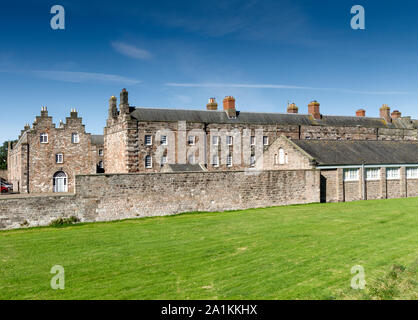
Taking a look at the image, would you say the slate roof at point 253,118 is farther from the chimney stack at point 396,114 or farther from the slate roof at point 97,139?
the slate roof at point 97,139

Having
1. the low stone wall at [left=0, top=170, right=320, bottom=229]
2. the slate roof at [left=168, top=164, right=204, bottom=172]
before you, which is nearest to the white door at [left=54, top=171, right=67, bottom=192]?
the slate roof at [left=168, top=164, right=204, bottom=172]

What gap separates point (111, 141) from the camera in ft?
132

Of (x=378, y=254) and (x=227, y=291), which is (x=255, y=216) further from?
(x=227, y=291)

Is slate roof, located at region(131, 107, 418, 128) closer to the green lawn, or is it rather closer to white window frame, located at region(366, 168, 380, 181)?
white window frame, located at region(366, 168, 380, 181)

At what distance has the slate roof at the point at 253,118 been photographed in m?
39.0

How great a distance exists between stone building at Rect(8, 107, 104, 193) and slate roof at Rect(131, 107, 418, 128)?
8.37 meters

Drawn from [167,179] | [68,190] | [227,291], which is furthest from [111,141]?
[227,291]

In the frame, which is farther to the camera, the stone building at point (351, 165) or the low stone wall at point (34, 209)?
the stone building at point (351, 165)

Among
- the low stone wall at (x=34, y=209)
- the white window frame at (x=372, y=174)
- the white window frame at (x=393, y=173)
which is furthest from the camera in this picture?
the white window frame at (x=393, y=173)

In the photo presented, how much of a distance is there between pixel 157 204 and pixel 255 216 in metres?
6.04

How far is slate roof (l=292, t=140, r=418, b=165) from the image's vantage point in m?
28.8

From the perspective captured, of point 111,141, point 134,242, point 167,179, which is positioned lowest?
point 134,242

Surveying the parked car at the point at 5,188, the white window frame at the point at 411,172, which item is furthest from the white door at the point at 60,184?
the white window frame at the point at 411,172

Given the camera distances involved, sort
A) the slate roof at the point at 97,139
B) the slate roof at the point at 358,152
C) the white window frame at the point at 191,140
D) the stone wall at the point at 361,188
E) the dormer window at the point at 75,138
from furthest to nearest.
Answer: the slate roof at the point at 97,139
the dormer window at the point at 75,138
the white window frame at the point at 191,140
the slate roof at the point at 358,152
the stone wall at the point at 361,188
